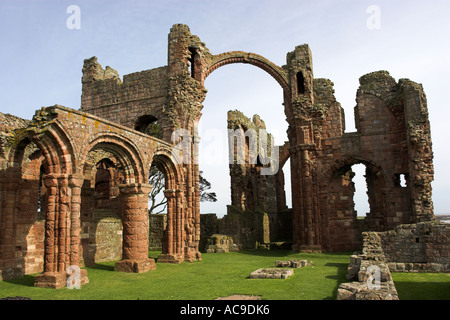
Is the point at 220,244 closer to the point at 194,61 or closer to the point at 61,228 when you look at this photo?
the point at 194,61

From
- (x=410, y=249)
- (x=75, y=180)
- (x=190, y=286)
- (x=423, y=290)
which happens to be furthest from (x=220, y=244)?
(x=423, y=290)

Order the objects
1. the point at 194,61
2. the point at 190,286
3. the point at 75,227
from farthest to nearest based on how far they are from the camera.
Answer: the point at 194,61, the point at 75,227, the point at 190,286

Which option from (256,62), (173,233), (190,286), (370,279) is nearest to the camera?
(370,279)

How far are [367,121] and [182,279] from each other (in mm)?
13024

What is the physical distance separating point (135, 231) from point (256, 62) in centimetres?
1238

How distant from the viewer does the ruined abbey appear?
11.6 m

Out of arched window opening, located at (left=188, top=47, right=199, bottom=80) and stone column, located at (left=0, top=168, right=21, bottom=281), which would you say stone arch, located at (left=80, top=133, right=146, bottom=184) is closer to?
stone column, located at (left=0, top=168, right=21, bottom=281)

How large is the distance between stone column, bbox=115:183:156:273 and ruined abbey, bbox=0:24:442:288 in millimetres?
35

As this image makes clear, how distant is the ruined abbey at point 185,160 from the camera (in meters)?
11.6

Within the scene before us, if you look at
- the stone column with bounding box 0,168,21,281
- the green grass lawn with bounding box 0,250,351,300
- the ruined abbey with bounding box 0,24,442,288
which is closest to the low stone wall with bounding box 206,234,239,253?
the ruined abbey with bounding box 0,24,442,288

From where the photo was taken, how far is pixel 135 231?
40.4ft

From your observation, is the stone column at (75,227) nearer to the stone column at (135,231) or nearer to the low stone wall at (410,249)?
the stone column at (135,231)
